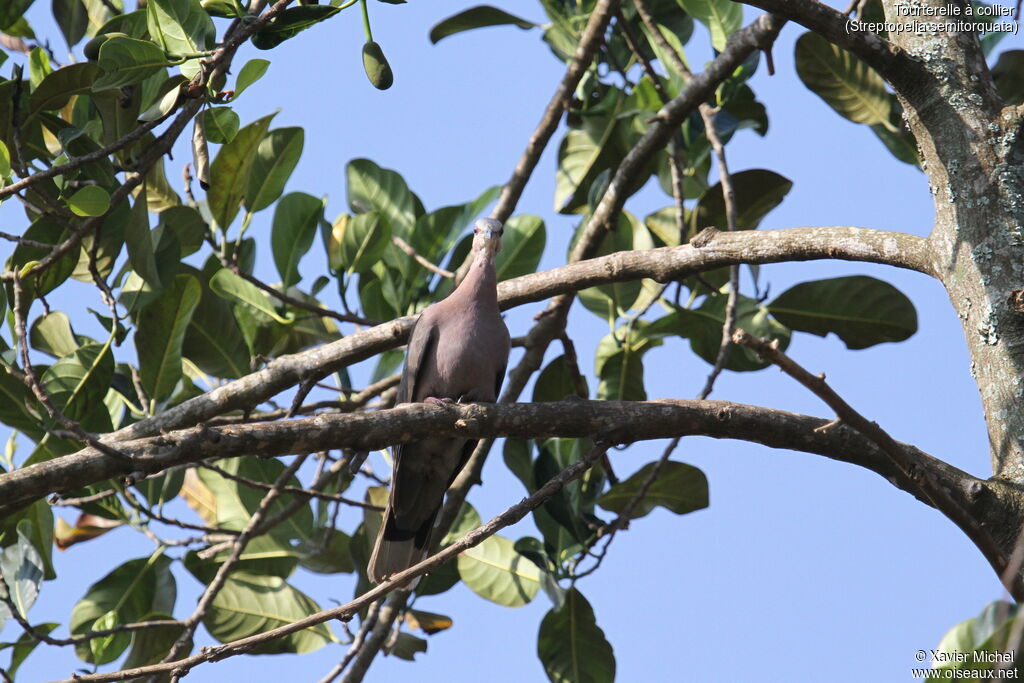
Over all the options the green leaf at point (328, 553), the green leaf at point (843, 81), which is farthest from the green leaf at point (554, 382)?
the green leaf at point (843, 81)

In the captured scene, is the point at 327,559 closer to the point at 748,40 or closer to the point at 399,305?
the point at 399,305

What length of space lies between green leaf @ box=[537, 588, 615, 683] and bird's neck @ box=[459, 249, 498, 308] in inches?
54.6

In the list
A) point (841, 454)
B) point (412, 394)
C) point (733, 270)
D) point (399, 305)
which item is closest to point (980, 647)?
point (841, 454)

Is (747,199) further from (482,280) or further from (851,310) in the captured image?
(482,280)

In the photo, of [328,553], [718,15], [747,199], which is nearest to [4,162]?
[328,553]

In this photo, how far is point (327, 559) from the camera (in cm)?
520

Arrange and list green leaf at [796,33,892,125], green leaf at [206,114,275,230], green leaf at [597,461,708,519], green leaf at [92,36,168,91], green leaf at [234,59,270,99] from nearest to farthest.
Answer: green leaf at [92,36,168,91] → green leaf at [234,59,270,99] → green leaf at [597,461,708,519] → green leaf at [206,114,275,230] → green leaf at [796,33,892,125]

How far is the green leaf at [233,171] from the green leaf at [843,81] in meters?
2.51

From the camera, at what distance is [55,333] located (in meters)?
4.57

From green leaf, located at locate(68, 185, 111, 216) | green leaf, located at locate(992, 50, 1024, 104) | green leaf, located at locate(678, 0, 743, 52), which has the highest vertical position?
green leaf, located at locate(678, 0, 743, 52)

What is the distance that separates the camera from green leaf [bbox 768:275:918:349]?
4.51 meters

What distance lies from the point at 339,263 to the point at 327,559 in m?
1.56

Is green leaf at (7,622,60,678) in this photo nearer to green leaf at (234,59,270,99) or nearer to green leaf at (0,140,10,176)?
green leaf at (0,140,10,176)

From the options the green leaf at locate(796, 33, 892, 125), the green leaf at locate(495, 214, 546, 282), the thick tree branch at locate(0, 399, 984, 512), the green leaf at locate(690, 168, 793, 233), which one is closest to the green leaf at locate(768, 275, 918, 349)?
the green leaf at locate(690, 168, 793, 233)
